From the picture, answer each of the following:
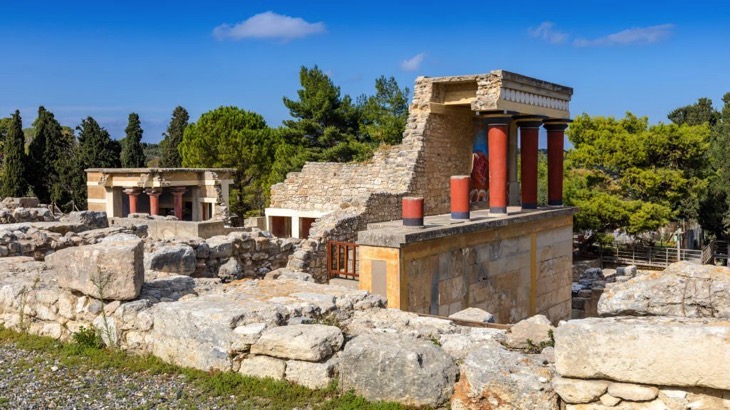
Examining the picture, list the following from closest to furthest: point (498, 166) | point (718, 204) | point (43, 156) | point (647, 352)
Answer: point (647, 352), point (498, 166), point (718, 204), point (43, 156)

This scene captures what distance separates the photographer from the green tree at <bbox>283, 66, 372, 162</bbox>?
35938mm

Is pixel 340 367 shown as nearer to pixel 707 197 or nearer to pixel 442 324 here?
pixel 442 324

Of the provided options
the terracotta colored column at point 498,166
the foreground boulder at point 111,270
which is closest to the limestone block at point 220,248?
the foreground boulder at point 111,270

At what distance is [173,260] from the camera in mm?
9344

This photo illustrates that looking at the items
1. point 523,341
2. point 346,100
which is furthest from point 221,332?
point 346,100

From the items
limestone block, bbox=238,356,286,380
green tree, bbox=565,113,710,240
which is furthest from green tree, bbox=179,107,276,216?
limestone block, bbox=238,356,286,380

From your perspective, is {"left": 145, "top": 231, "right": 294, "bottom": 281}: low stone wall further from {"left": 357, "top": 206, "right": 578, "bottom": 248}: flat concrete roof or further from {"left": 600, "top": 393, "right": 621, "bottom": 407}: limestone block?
{"left": 600, "top": 393, "right": 621, "bottom": 407}: limestone block

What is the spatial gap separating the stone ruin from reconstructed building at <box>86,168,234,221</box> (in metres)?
22.4

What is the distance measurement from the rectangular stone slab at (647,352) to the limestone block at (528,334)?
2.74 feet

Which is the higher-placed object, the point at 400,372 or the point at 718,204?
the point at 718,204

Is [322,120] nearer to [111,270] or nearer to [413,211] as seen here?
[413,211]

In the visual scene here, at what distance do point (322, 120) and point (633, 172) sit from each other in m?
17.3

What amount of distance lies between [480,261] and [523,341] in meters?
6.70

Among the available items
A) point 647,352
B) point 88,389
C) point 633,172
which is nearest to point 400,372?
point 647,352
